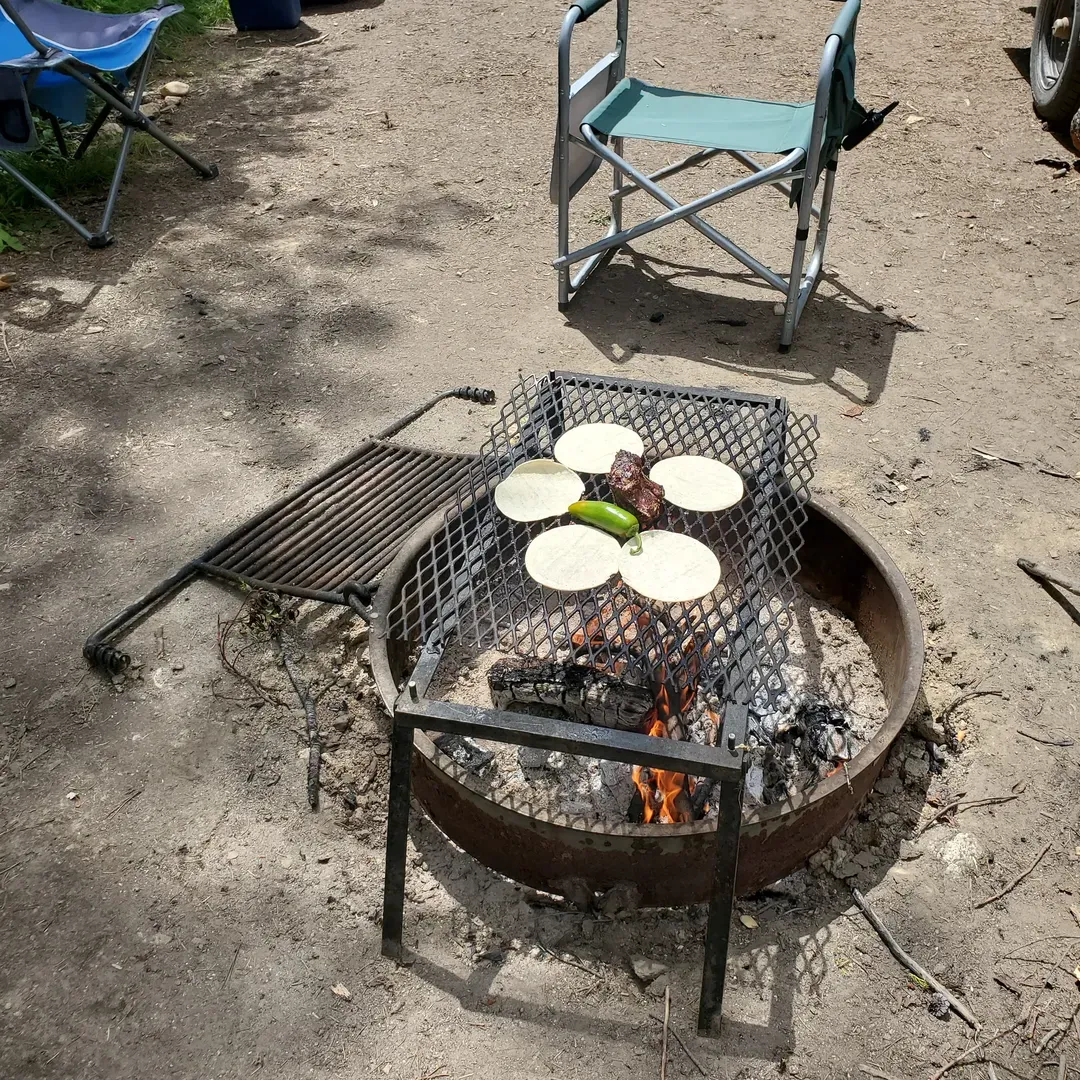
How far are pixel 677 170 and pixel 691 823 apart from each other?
12.5 ft

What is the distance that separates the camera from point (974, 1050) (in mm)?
2107

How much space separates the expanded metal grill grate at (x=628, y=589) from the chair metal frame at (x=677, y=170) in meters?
1.57

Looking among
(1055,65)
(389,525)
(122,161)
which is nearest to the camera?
(389,525)

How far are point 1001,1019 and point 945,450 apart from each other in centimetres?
229

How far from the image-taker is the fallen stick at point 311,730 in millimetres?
2652

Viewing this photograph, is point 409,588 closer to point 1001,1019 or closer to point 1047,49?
point 1001,1019

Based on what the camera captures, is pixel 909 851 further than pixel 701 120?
No

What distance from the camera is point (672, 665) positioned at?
2.28 meters

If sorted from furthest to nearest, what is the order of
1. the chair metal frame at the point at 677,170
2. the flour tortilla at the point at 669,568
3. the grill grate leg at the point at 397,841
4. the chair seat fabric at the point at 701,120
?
the chair seat fabric at the point at 701,120
the chair metal frame at the point at 677,170
the flour tortilla at the point at 669,568
the grill grate leg at the point at 397,841

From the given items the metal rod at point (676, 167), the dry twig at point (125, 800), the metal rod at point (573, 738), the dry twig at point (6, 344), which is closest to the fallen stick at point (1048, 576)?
the metal rod at point (573, 738)

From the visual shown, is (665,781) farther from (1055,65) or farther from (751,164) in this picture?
(1055,65)

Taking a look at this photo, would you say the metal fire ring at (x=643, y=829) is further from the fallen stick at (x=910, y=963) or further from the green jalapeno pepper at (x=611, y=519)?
the green jalapeno pepper at (x=611, y=519)

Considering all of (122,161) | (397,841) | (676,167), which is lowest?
(397,841)

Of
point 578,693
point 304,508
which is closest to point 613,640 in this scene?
point 578,693
